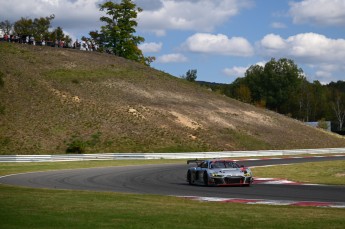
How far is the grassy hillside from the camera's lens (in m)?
67.0

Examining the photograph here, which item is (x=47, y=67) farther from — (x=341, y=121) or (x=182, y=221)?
(x=341, y=121)

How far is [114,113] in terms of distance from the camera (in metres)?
75.4

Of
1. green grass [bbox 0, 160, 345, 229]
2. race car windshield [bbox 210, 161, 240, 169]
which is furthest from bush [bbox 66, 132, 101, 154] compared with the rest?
green grass [bbox 0, 160, 345, 229]

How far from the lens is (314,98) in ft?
511

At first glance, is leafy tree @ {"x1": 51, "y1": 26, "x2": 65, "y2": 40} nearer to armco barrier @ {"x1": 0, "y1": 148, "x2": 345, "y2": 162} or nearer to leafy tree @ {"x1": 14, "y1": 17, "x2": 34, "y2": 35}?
leafy tree @ {"x1": 14, "y1": 17, "x2": 34, "y2": 35}

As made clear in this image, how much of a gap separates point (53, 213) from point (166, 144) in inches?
2187

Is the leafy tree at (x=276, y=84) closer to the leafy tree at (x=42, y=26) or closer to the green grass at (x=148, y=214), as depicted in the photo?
the leafy tree at (x=42, y=26)

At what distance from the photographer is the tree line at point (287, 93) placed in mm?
152375

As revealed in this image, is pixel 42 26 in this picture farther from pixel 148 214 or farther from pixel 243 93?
pixel 148 214

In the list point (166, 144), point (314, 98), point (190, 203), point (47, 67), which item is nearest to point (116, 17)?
point (47, 67)

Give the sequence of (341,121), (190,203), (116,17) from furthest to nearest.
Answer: (341,121) → (116,17) → (190,203)

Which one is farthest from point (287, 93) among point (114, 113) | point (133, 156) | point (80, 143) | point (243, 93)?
point (133, 156)

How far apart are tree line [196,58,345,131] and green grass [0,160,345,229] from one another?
131176mm

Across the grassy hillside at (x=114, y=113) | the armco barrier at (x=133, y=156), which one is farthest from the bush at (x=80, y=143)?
the armco barrier at (x=133, y=156)
